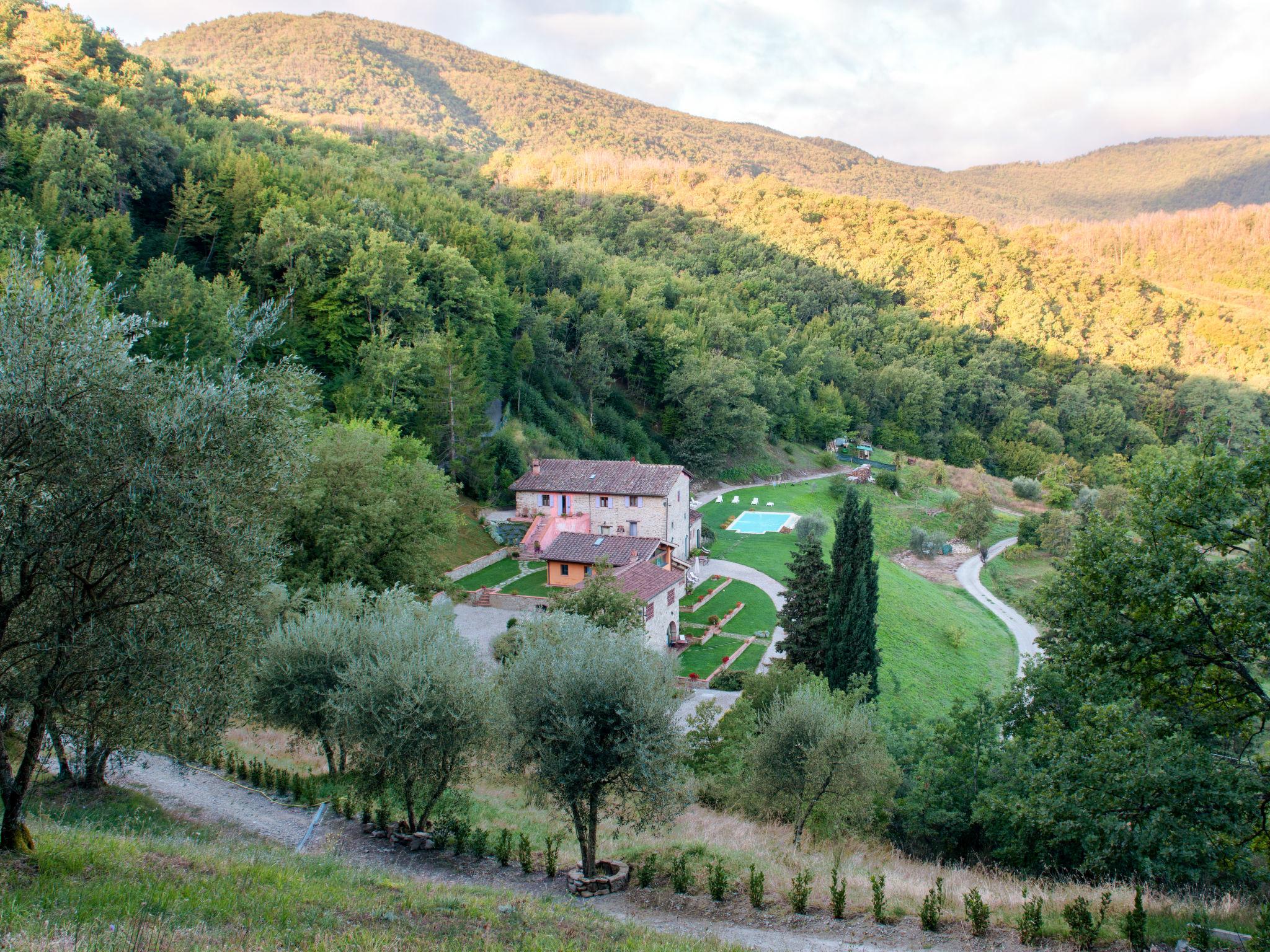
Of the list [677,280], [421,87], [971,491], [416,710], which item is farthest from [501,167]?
[416,710]

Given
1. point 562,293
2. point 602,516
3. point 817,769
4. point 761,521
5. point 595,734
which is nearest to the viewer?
point 595,734

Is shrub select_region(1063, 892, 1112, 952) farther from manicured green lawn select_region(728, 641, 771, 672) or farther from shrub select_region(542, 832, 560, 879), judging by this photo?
manicured green lawn select_region(728, 641, 771, 672)

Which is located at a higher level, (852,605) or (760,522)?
(760,522)

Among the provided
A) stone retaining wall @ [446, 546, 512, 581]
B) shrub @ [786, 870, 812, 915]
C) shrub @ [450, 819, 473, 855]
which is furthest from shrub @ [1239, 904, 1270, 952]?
stone retaining wall @ [446, 546, 512, 581]

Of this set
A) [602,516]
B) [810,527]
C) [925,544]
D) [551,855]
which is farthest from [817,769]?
[925,544]

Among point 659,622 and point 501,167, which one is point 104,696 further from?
point 501,167

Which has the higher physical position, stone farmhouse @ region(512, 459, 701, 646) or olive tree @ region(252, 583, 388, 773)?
stone farmhouse @ region(512, 459, 701, 646)

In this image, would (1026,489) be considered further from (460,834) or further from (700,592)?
(460,834)
